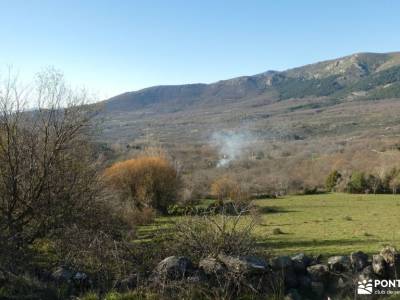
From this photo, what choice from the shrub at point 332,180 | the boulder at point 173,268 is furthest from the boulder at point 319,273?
the shrub at point 332,180

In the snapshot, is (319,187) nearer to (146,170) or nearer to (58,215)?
(146,170)

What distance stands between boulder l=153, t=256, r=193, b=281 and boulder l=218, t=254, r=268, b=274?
2.05ft

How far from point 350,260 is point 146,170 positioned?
108 ft

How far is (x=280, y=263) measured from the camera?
940 centimetres

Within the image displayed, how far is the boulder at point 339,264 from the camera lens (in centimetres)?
965

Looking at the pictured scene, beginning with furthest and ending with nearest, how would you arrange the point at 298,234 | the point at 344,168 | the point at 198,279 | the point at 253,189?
the point at 344,168 → the point at 253,189 → the point at 298,234 → the point at 198,279

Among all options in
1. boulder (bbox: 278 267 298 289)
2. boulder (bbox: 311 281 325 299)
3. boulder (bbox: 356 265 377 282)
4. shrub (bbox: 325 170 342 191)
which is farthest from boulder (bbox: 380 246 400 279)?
shrub (bbox: 325 170 342 191)

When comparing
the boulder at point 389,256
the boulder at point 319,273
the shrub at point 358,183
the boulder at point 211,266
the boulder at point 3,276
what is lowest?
the shrub at point 358,183

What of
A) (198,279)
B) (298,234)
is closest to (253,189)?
(298,234)

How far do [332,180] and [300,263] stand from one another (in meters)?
66.8

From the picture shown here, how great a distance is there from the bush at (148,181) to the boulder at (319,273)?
3076 centimetres

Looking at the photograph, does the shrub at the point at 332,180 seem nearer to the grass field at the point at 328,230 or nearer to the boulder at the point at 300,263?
the grass field at the point at 328,230

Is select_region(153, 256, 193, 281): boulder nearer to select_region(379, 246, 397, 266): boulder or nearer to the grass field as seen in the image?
select_region(379, 246, 397, 266): boulder

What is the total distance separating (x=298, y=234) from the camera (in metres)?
27.7
